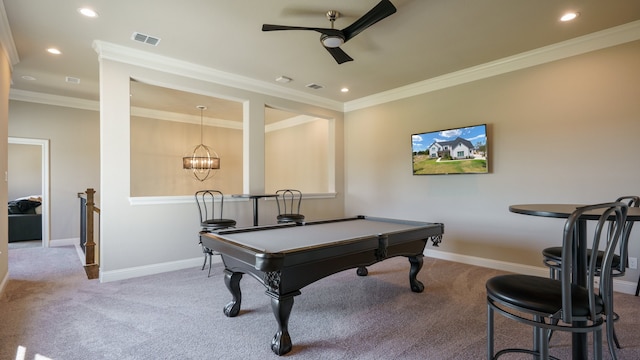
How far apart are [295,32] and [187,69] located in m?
1.74

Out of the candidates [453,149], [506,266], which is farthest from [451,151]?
[506,266]

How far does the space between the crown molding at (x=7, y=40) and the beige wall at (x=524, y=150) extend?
189 inches

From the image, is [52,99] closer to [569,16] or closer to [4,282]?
[4,282]

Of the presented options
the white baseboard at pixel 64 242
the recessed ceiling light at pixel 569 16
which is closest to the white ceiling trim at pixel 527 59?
the recessed ceiling light at pixel 569 16

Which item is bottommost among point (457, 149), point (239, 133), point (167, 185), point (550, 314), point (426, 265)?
point (426, 265)

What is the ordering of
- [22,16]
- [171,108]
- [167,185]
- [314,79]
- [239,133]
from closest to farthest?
[22,16]
[314,79]
[171,108]
[167,185]
[239,133]

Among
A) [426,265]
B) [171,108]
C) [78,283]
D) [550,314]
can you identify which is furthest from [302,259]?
[171,108]

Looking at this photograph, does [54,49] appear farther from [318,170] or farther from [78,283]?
[318,170]

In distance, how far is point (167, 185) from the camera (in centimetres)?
702

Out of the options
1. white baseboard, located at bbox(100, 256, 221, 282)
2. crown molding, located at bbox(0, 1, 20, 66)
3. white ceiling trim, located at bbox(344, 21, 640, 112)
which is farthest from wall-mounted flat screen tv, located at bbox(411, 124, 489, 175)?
crown molding, located at bbox(0, 1, 20, 66)

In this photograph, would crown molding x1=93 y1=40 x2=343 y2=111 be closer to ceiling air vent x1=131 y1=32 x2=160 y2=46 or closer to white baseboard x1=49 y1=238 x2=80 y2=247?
ceiling air vent x1=131 y1=32 x2=160 y2=46

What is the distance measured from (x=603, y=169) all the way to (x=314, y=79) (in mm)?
3697

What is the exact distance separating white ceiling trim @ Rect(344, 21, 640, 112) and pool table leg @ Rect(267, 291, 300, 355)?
12.7ft

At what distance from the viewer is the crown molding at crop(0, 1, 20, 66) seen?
2.86 meters
